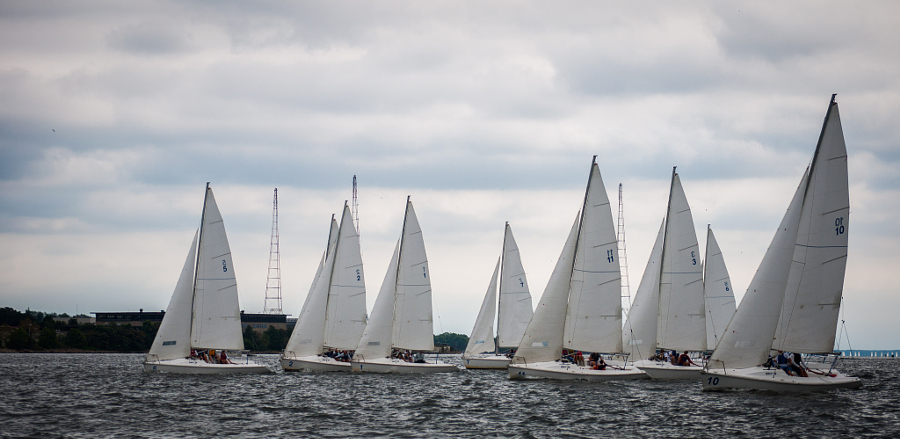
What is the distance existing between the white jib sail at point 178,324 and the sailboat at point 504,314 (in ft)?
83.3

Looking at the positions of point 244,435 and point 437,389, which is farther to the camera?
point 437,389

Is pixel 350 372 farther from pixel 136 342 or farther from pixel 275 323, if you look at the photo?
pixel 275 323

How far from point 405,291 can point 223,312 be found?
41.6 feet

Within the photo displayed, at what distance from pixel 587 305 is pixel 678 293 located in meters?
9.12

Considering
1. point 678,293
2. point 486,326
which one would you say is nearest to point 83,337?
point 486,326

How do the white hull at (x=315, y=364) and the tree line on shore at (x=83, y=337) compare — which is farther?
the tree line on shore at (x=83, y=337)

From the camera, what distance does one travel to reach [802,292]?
3916 cm

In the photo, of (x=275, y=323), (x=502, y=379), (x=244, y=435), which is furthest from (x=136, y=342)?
(x=244, y=435)

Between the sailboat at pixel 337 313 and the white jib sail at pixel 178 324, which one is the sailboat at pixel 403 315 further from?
the white jib sail at pixel 178 324

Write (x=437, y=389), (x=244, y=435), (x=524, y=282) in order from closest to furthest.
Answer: (x=244, y=435)
(x=437, y=389)
(x=524, y=282)

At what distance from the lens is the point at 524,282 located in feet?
231

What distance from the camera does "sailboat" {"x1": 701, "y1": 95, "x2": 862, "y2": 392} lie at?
38.4 meters

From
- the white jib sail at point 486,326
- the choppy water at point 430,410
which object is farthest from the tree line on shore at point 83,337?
the choppy water at point 430,410

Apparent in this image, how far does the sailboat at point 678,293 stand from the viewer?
54.8 m
